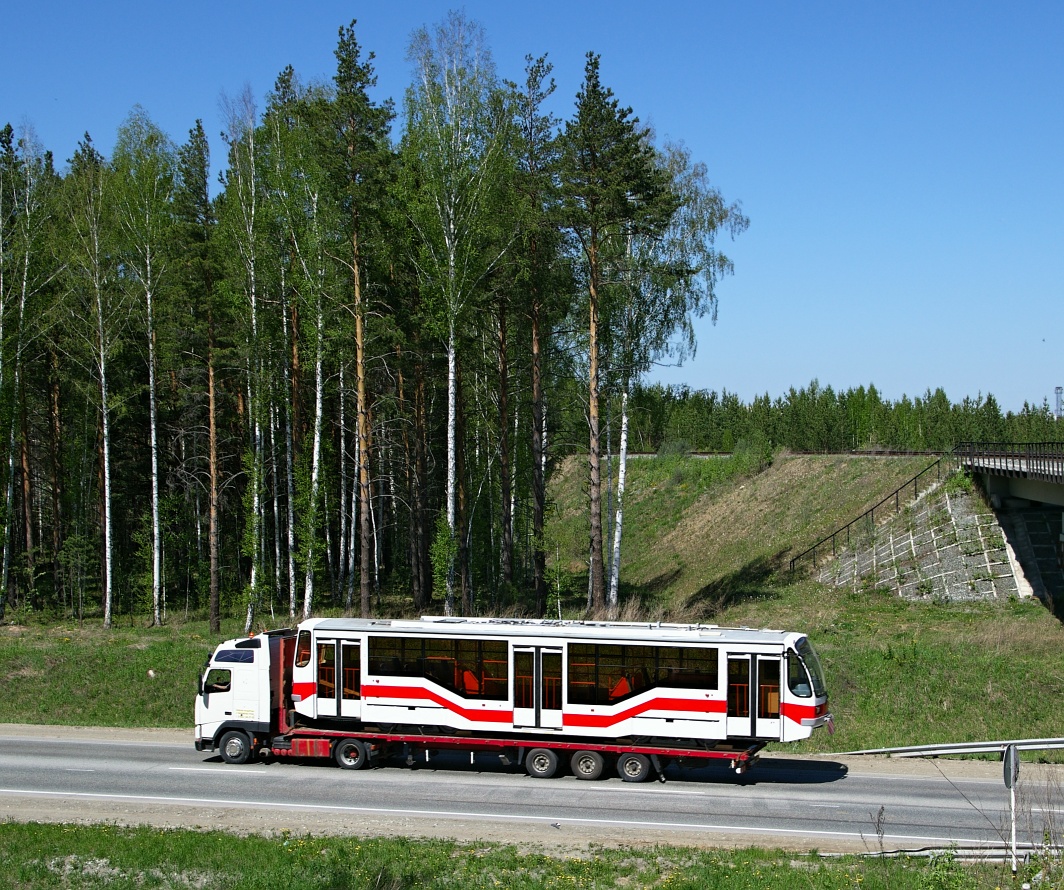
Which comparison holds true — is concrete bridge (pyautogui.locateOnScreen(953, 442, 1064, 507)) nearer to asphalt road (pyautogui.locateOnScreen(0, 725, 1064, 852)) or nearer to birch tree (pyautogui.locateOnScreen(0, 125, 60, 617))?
asphalt road (pyautogui.locateOnScreen(0, 725, 1064, 852))

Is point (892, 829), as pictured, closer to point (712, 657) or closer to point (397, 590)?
point (712, 657)

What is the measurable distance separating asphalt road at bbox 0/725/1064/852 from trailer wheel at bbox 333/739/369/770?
23 centimetres

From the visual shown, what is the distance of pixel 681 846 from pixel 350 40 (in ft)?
83.9

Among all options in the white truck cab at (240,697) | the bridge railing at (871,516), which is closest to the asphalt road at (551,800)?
the white truck cab at (240,697)

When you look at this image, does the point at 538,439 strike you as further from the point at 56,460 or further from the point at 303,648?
the point at 56,460

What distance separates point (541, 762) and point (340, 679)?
4.63 metres

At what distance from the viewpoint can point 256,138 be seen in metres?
36.4

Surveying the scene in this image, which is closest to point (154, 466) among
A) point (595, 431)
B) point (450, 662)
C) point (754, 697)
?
point (595, 431)

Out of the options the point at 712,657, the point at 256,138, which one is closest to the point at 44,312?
the point at 256,138

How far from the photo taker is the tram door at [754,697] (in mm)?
19609

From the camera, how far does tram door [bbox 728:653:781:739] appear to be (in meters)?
19.6

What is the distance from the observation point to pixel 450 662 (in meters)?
21.0

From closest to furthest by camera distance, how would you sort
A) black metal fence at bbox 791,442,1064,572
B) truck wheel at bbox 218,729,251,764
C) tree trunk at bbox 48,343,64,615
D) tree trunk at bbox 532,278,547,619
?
truck wheel at bbox 218,729,251,764, tree trunk at bbox 532,278,547,619, black metal fence at bbox 791,442,1064,572, tree trunk at bbox 48,343,64,615

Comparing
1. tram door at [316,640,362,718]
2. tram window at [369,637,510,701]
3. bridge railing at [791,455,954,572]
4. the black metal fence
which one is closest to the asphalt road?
tram door at [316,640,362,718]
